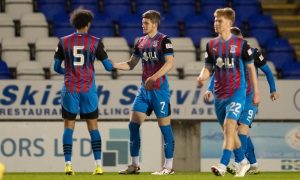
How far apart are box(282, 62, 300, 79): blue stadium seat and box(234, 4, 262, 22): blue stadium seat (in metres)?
2.07

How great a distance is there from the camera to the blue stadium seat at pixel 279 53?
55.2ft

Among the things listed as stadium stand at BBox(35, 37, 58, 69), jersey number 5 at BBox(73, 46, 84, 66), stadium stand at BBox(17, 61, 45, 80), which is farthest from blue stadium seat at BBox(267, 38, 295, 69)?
jersey number 5 at BBox(73, 46, 84, 66)

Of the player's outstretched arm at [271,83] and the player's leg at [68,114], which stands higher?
the player's outstretched arm at [271,83]

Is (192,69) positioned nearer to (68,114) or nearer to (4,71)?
(4,71)

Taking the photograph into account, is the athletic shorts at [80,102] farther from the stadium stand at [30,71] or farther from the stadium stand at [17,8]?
the stadium stand at [17,8]

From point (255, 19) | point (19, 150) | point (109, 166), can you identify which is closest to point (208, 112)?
point (109, 166)

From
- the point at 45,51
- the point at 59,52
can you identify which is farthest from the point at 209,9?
the point at 59,52

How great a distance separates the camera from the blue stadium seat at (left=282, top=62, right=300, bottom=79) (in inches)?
624

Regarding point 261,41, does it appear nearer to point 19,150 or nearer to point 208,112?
point 208,112

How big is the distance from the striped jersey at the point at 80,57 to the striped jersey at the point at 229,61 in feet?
4.21

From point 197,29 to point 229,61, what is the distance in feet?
24.9

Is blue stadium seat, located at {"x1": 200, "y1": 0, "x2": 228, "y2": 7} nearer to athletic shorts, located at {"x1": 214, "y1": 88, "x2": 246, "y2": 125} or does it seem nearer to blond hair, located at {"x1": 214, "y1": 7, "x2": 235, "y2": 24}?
athletic shorts, located at {"x1": 214, "y1": 88, "x2": 246, "y2": 125}

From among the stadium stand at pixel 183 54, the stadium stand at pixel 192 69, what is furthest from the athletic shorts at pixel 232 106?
the stadium stand at pixel 183 54

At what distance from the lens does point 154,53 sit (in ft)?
34.6
